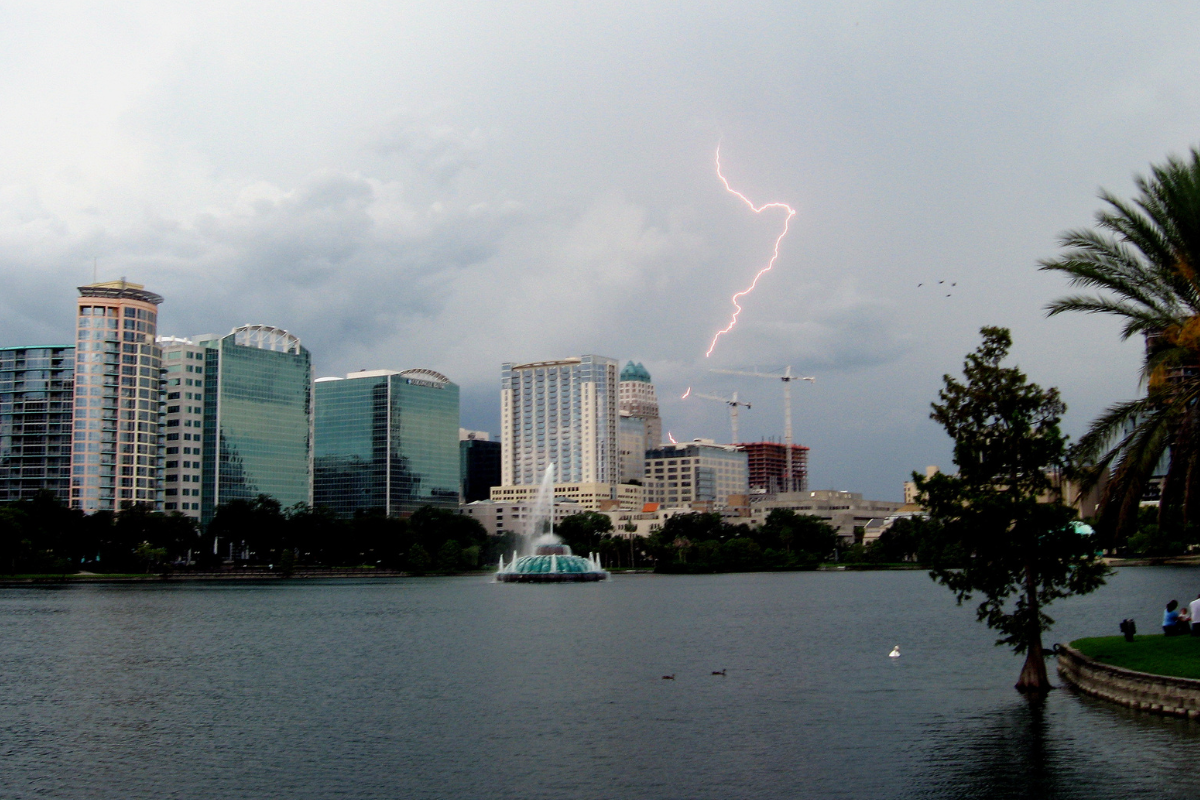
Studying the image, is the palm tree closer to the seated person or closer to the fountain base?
the seated person

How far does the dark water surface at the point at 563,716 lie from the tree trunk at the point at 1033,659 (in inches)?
38.1

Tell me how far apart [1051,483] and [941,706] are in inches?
365

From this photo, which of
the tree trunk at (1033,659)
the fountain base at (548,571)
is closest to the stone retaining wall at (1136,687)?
the tree trunk at (1033,659)

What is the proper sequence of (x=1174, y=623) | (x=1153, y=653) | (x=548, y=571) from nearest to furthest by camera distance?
(x=1153, y=653), (x=1174, y=623), (x=548, y=571)

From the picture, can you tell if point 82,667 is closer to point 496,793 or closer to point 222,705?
point 222,705

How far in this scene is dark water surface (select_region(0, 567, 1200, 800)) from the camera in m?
31.8

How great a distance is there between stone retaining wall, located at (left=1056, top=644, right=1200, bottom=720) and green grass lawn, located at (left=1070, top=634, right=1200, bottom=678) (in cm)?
51

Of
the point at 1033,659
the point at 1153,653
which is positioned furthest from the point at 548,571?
the point at 1153,653

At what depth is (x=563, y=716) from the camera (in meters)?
43.6

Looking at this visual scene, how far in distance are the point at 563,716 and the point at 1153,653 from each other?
21553mm

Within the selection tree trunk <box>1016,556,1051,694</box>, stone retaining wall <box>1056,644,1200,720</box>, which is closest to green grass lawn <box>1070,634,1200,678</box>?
stone retaining wall <box>1056,644,1200,720</box>

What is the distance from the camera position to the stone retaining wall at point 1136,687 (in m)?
34.7

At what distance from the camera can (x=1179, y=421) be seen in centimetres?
3709

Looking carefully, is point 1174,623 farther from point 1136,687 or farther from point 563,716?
point 563,716
